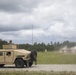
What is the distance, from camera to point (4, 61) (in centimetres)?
2880

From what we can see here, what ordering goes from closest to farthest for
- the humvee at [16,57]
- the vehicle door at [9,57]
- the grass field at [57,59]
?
the humvee at [16,57], the vehicle door at [9,57], the grass field at [57,59]

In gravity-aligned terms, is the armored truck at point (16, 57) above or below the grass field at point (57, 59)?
above

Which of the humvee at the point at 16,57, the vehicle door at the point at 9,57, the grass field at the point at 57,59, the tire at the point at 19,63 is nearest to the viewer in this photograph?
the tire at the point at 19,63

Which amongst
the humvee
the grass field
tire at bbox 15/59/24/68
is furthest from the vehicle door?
the grass field

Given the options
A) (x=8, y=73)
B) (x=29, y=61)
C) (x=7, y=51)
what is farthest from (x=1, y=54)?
(x=8, y=73)

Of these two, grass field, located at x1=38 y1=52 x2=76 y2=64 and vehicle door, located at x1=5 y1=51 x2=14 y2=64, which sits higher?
vehicle door, located at x1=5 y1=51 x2=14 y2=64

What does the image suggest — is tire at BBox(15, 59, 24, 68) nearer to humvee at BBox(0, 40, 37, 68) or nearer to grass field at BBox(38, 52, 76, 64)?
humvee at BBox(0, 40, 37, 68)

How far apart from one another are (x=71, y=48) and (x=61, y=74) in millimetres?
65729

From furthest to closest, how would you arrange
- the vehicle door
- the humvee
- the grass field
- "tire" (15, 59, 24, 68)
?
the grass field → the vehicle door → the humvee → "tire" (15, 59, 24, 68)

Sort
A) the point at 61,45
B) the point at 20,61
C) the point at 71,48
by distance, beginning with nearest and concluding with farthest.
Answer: the point at 20,61, the point at 71,48, the point at 61,45

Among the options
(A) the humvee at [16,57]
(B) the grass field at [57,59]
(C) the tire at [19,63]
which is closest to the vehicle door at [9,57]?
(A) the humvee at [16,57]

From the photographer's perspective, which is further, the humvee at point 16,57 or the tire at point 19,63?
the humvee at point 16,57

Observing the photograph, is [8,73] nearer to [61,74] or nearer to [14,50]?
[61,74]

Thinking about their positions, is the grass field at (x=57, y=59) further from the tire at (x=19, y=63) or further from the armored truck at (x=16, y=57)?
the tire at (x=19, y=63)
